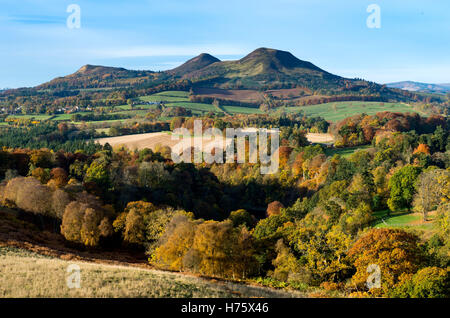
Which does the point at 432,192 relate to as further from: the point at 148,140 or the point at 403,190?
the point at 148,140

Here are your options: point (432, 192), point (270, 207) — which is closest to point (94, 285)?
point (432, 192)

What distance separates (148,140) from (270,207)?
191 feet

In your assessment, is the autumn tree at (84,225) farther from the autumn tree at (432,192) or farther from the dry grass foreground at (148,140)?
the dry grass foreground at (148,140)

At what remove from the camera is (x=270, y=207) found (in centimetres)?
7688

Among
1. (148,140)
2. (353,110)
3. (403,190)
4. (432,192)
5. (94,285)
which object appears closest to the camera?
(94,285)

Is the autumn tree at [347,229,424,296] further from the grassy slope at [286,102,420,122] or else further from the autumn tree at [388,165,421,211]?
the grassy slope at [286,102,420,122]

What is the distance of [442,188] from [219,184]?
54.6 m

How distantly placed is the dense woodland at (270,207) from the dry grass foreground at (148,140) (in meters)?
7.28

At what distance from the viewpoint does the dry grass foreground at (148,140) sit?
113 meters

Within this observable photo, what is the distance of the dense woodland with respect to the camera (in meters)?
30.3

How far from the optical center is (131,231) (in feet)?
158

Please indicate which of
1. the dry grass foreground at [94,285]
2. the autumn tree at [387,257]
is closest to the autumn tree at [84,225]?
the dry grass foreground at [94,285]
